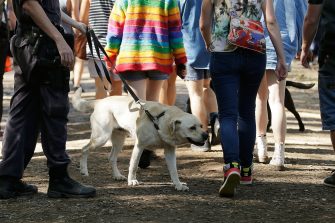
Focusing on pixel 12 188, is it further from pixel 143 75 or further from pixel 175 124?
pixel 143 75

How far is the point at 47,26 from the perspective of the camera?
618 cm

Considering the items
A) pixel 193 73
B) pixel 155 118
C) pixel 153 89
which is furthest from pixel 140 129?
pixel 193 73

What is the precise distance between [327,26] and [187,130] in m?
1.47

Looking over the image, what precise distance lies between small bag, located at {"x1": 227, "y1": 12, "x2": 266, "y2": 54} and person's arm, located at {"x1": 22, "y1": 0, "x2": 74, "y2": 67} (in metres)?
1.33

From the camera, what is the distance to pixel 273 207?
6473mm

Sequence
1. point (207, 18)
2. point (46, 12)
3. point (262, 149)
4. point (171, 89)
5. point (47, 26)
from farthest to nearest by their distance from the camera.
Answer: point (171, 89), point (262, 149), point (207, 18), point (46, 12), point (47, 26)

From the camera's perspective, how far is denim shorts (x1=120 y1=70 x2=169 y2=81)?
26.8ft

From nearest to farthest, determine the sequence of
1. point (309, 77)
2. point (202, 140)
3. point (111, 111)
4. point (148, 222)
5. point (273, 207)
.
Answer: point (148, 222) → point (273, 207) → point (202, 140) → point (111, 111) → point (309, 77)

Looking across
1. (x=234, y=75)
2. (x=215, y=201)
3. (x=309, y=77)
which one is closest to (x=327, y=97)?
(x=234, y=75)

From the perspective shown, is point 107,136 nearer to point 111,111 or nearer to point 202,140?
point 111,111

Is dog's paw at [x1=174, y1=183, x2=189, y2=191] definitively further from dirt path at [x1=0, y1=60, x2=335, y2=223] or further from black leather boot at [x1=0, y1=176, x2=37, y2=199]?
black leather boot at [x1=0, y1=176, x2=37, y2=199]

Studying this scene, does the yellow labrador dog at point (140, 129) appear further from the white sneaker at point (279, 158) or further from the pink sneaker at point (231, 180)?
the white sneaker at point (279, 158)

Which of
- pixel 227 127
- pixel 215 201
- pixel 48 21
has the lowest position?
pixel 215 201

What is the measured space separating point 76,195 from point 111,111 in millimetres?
1223
